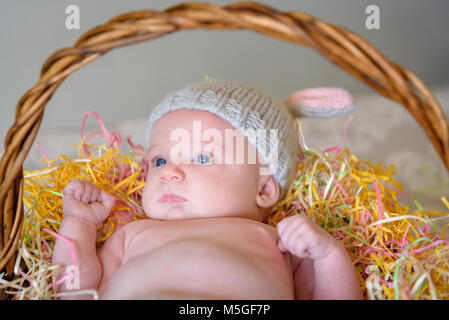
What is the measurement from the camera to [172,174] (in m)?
1.02

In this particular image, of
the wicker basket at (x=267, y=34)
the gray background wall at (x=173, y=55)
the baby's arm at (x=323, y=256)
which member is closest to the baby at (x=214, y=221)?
the baby's arm at (x=323, y=256)

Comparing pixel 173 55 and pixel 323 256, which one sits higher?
pixel 173 55

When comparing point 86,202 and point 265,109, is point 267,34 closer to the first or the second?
point 265,109

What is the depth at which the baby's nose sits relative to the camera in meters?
1.02

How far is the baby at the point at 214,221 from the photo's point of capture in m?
0.87

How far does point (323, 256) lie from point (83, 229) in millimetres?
561

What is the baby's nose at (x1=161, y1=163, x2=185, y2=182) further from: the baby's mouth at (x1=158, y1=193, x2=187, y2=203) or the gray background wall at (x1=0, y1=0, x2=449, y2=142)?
the gray background wall at (x1=0, y1=0, x2=449, y2=142)

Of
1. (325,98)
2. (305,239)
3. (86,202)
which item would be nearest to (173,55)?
(325,98)

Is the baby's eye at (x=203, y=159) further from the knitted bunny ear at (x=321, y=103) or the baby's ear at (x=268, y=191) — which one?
the knitted bunny ear at (x=321, y=103)

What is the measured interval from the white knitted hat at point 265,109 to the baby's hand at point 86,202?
0.81 ft

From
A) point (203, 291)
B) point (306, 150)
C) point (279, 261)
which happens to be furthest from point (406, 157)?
point (203, 291)

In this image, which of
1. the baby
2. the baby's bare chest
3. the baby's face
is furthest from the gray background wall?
the baby's bare chest

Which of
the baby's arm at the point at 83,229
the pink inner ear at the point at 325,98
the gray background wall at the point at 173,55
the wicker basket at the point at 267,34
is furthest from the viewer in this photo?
the gray background wall at the point at 173,55
